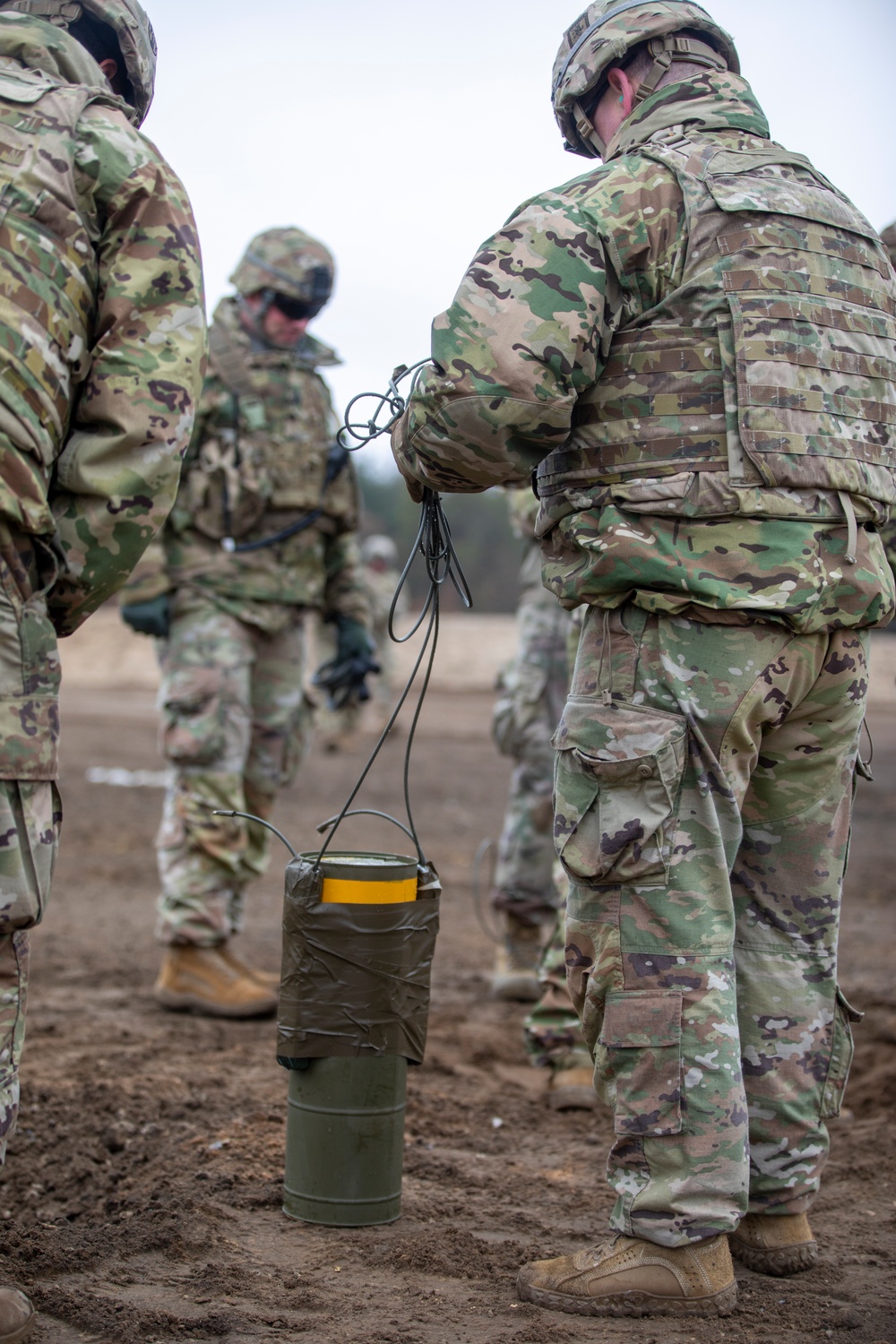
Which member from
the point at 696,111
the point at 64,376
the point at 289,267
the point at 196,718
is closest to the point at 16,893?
the point at 64,376

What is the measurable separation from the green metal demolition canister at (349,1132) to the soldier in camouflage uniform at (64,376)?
0.82 metres

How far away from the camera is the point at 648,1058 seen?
2.65 m

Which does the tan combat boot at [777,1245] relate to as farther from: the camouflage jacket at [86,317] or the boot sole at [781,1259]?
the camouflage jacket at [86,317]

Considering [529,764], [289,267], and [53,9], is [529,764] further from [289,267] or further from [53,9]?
[53,9]

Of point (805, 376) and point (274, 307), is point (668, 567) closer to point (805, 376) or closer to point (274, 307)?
point (805, 376)

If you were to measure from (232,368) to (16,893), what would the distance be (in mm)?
3529

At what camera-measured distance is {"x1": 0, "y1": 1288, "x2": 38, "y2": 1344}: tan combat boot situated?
239cm

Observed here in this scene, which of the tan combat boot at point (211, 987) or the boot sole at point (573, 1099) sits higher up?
the tan combat boot at point (211, 987)

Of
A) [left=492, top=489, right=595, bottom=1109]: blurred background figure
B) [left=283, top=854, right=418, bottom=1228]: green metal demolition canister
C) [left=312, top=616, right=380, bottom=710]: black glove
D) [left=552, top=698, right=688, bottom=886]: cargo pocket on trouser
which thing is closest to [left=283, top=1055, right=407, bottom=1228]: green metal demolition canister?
[left=283, top=854, right=418, bottom=1228]: green metal demolition canister

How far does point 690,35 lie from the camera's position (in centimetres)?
296

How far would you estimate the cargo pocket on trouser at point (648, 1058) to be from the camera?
8.64 ft

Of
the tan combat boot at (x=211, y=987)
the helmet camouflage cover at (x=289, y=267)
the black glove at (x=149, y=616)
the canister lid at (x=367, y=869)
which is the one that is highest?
the helmet camouflage cover at (x=289, y=267)

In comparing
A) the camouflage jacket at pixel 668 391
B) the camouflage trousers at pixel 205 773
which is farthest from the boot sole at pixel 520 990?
the camouflage jacket at pixel 668 391

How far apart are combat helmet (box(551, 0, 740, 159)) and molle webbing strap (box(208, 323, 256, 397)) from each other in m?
2.64
